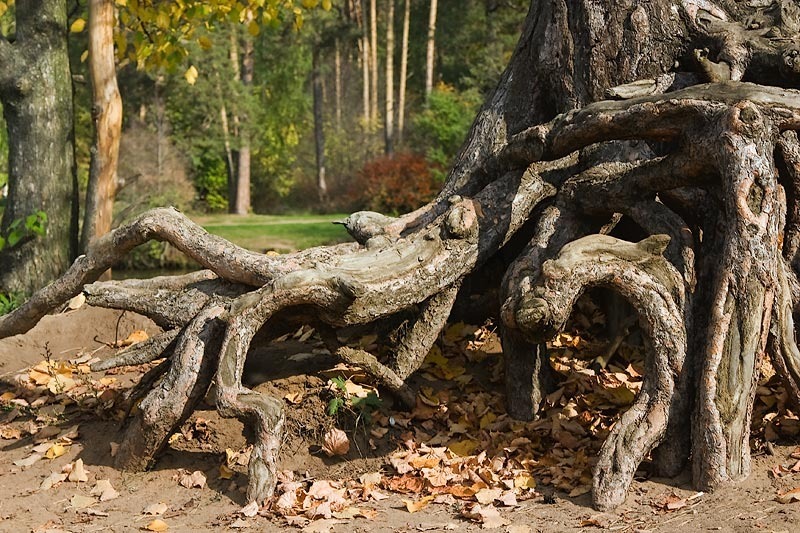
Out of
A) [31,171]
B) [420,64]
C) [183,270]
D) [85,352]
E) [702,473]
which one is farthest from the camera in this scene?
[420,64]

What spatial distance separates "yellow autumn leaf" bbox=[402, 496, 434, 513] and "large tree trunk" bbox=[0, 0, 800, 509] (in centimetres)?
84

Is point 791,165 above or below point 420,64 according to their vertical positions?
below

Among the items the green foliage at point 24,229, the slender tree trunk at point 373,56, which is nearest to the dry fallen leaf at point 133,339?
the green foliage at point 24,229

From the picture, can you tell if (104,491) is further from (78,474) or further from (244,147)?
(244,147)

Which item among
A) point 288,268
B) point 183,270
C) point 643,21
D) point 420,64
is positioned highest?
point 420,64

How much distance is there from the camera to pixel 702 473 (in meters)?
4.67

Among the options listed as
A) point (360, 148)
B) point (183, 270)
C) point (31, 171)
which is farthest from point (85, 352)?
point (360, 148)

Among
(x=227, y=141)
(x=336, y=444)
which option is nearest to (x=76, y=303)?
(x=336, y=444)

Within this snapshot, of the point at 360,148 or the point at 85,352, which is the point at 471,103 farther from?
the point at 85,352

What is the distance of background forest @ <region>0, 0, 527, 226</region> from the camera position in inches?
1176

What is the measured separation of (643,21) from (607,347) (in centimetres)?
235

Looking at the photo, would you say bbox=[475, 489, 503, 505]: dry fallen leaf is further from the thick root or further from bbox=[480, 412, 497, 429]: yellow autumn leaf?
the thick root

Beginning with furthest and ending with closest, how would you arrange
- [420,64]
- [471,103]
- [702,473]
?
[420,64]
[471,103]
[702,473]

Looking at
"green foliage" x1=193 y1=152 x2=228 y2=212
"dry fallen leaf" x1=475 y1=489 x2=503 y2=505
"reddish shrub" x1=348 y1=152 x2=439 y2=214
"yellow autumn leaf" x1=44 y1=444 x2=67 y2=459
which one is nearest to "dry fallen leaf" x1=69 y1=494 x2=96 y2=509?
"yellow autumn leaf" x1=44 y1=444 x2=67 y2=459
